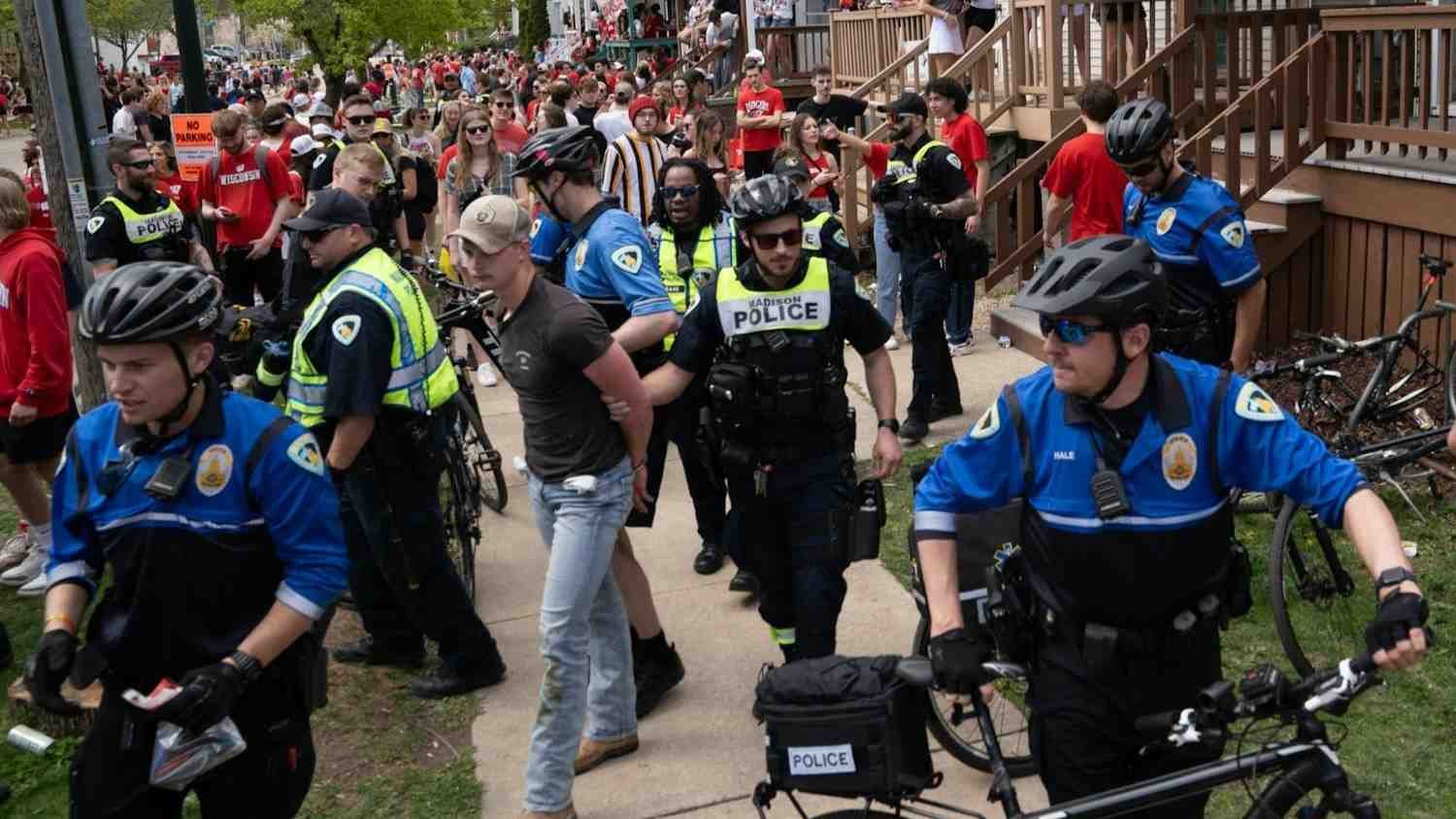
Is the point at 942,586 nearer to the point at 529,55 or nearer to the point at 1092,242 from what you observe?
the point at 1092,242

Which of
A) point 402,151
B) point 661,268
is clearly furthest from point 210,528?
point 402,151

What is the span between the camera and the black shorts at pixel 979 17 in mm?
15453

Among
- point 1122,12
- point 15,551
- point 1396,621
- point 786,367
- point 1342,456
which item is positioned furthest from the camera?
point 1122,12

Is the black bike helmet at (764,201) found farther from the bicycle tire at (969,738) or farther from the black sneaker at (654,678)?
the black sneaker at (654,678)

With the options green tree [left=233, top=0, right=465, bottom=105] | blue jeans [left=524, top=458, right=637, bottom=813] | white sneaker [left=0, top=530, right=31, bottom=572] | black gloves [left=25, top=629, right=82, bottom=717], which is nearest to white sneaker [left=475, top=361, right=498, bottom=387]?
white sneaker [left=0, top=530, right=31, bottom=572]

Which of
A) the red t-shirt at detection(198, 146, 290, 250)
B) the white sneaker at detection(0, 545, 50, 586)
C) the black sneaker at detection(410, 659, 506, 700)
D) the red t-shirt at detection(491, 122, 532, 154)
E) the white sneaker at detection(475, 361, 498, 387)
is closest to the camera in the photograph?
the black sneaker at detection(410, 659, 506, 700)

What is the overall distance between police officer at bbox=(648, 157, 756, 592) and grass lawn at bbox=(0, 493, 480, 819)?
5.39 ft

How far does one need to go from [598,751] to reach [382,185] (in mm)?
6253

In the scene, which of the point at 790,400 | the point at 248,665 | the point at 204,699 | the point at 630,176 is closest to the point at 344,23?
Result: the point at 630,176

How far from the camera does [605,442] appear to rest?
4.77 m

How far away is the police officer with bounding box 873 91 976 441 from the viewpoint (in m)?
8.98

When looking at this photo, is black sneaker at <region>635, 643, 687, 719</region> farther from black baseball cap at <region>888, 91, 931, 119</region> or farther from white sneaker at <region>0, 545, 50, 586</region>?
black baseball cap at <region>888, 91, 931, 119</region>

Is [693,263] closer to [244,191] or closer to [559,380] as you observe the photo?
[559,380]

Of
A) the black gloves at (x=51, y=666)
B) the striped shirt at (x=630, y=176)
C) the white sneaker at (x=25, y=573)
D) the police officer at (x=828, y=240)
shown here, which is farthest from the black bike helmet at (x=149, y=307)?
the striped shirt at (x=630, y=176)
